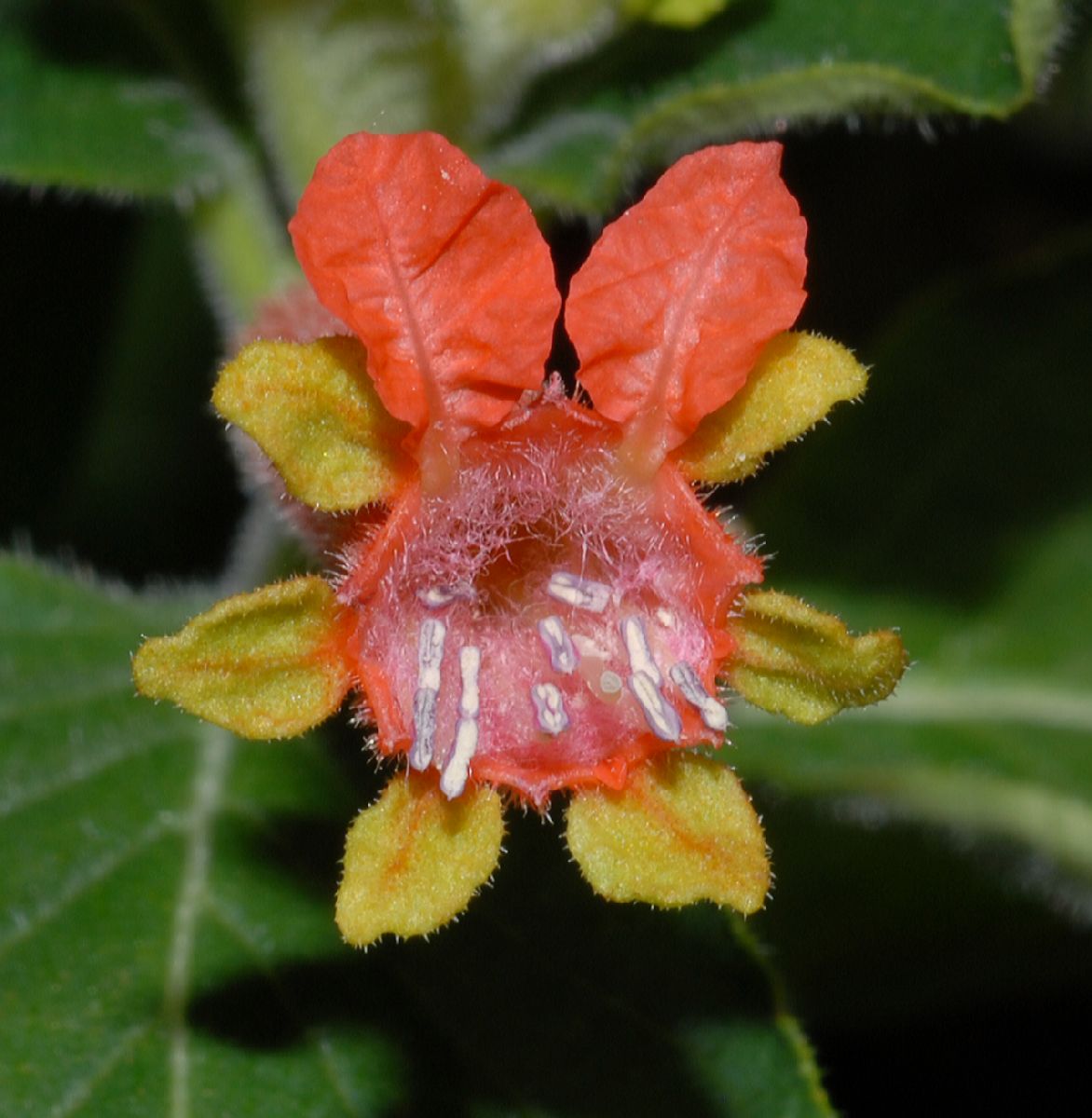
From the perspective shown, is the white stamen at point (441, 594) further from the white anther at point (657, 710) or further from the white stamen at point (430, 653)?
the white anther at point (657, 710)

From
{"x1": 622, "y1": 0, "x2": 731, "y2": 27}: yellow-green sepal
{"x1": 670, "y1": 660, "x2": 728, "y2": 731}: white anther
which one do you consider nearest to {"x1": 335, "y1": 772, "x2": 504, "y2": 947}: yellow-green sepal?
{"x1": 670, "y1": 660, "x2": 728, "y2": 731}: white anther

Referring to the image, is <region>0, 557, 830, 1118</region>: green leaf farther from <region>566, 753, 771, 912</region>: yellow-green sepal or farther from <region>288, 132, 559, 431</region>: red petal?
<region>288, 132, 559, 431</region>: red petal

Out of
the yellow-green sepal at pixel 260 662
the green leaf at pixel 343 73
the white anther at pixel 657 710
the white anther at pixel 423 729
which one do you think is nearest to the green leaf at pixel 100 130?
the green leaf at pixel 343 73

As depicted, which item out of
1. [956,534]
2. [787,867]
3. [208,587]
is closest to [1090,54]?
[956,534]

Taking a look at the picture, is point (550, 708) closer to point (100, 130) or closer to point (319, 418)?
point (319, 418)

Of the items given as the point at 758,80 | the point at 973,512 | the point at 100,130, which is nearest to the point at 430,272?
the point at 758,80
